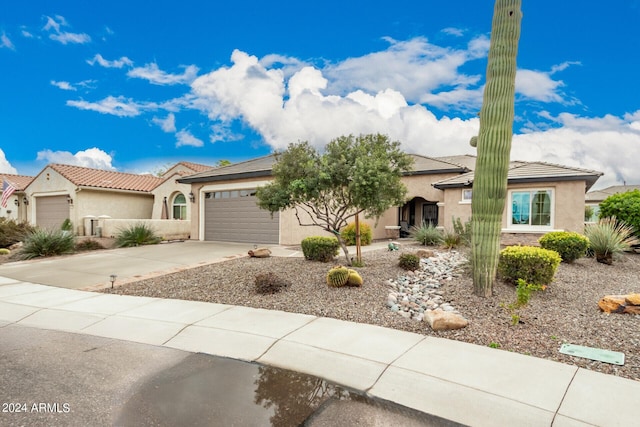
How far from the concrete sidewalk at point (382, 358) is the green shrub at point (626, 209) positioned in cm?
1409

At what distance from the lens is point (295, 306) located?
22.5ft

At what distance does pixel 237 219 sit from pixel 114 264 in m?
6.39

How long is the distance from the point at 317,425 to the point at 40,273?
1111 centimetres

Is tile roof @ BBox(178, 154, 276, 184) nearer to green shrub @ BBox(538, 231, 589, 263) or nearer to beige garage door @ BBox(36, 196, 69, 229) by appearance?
beige garage door @ BBox(36, 196, 69, 229)

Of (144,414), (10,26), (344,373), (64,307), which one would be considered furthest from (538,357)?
(10,26)

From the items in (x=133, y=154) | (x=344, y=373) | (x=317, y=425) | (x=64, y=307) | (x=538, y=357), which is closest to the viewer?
(x=317, y=425)

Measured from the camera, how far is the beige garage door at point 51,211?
22.3m

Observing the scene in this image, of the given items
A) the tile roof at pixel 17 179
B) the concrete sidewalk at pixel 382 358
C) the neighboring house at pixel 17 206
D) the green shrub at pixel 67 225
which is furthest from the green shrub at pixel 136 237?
the tile roof at pixel 17 179

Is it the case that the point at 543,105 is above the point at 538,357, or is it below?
above

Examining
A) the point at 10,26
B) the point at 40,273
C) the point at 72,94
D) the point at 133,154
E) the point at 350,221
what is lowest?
the point at 40,273

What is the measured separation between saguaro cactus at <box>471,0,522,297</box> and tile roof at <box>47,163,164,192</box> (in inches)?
862

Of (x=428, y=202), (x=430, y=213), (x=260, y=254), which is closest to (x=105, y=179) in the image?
(x=260, y=254)

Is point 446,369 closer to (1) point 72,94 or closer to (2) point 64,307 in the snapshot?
(2) point 64,307

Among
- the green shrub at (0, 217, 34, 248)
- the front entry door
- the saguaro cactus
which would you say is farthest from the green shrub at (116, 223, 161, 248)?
the saguaro cactus
